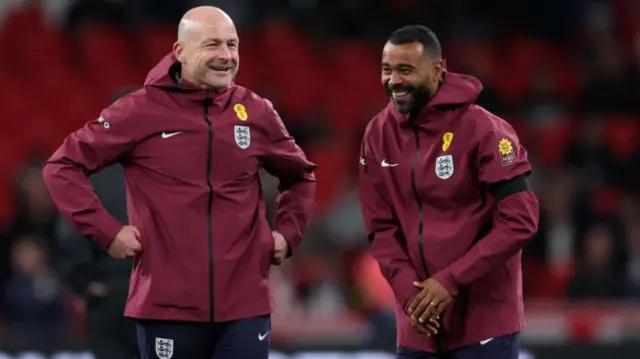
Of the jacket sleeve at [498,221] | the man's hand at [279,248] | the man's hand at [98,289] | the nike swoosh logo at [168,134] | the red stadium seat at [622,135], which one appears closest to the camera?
the jacket sleeve at [498,221]

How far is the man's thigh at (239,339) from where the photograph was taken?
4.59 m

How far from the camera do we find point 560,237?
9914 mm

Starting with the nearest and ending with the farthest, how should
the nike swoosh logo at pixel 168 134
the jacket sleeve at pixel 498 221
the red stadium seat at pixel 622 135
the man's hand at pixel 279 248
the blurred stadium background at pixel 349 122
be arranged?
the jacket sleeve at pixel 498 221, the nike swoosh logo at pixel 168 134, the man's hand at pixel 279 248, the blurred stadium background at pixel 349 122, the red stadium seat at pixel 622 135

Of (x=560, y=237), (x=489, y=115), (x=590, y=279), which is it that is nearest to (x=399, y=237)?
(x=489, y=115)

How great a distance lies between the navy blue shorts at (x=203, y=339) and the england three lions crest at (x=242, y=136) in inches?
24.2

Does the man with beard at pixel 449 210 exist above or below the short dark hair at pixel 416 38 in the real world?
below

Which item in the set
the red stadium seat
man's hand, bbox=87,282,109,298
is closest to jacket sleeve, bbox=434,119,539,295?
man's hand, bbox=87,282,109,298

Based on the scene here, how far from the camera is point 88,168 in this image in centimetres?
465

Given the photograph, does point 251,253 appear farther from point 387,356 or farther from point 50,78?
point 50,78

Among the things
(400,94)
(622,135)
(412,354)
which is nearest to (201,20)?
(400,94)

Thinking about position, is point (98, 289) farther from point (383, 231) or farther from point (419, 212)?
point (419, 212)

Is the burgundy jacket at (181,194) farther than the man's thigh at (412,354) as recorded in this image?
No

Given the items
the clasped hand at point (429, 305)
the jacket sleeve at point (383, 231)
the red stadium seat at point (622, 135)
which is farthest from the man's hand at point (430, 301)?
the red stadium seat at point (622, 135)

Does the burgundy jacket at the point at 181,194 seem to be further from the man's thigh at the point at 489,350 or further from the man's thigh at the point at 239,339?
the man's thigh at the point at 489,350
